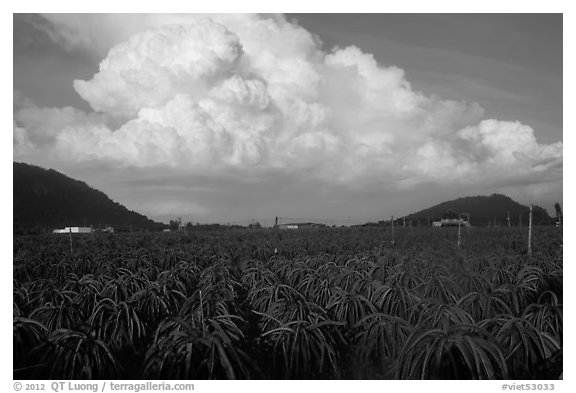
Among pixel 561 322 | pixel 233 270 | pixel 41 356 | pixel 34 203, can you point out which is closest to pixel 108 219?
pixel 34 203

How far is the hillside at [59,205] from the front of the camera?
1100 centimetres

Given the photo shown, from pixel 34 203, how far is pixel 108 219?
→ 14.1 m

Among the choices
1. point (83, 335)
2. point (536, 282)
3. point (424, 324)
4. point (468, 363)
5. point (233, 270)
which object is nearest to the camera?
point (468, 363)

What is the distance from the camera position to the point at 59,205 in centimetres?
1802

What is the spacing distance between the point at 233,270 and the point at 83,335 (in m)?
4.36

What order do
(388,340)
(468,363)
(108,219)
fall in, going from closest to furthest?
(468,363), (388,340), (108,219)

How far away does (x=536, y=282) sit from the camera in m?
5.91

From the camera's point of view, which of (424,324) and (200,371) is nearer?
(200,371)

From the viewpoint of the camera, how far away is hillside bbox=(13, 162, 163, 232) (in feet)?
36.1

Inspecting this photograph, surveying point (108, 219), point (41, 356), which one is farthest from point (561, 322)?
point (108, 219)

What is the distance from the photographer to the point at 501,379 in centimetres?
368

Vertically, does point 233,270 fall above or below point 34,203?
below
